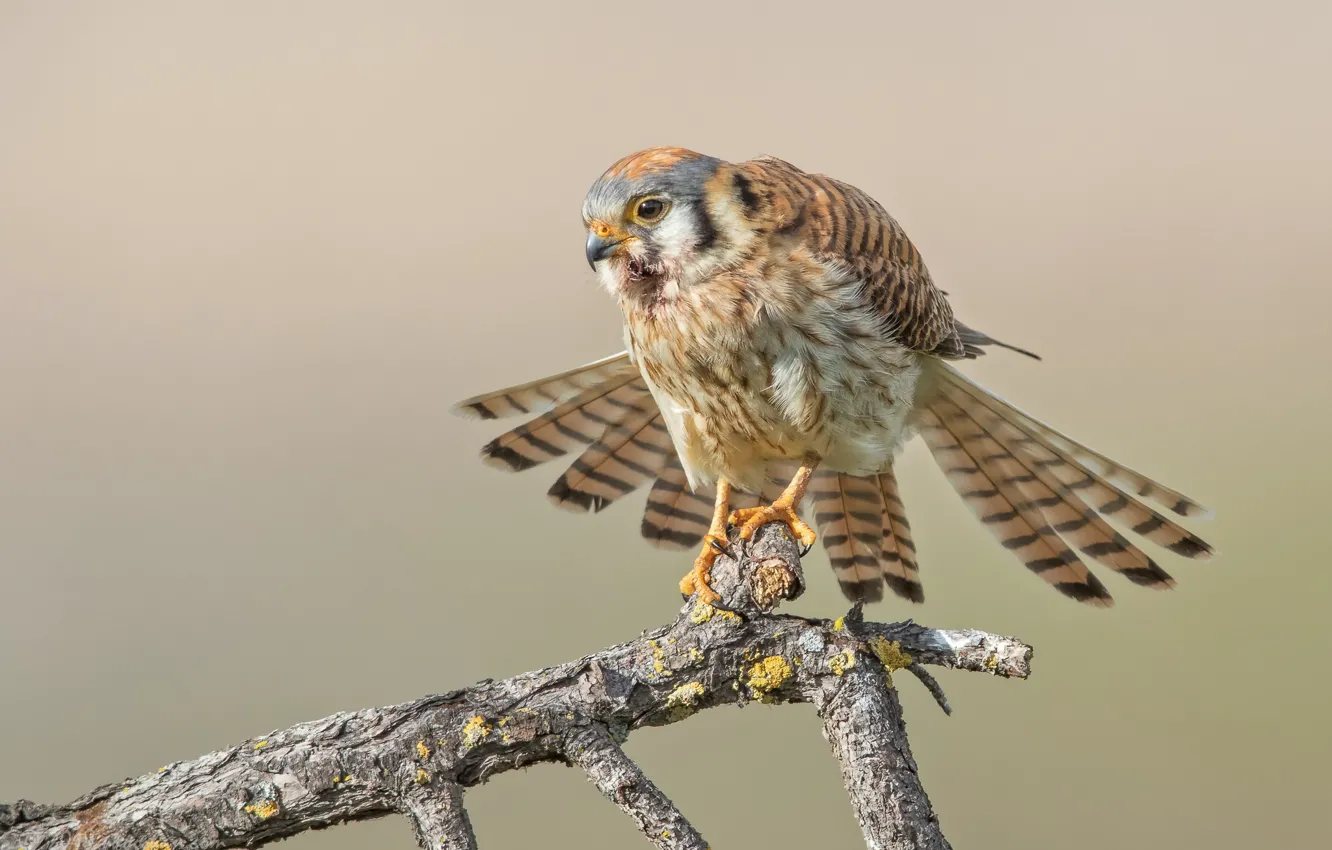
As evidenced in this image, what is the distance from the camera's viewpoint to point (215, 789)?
187 centimetres

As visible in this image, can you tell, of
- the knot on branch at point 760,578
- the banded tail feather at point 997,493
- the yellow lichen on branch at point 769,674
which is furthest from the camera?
the banded tail feather at point 997,493

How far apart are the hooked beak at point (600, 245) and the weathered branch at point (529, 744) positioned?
3.23 feet

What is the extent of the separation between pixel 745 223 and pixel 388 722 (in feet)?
4.37

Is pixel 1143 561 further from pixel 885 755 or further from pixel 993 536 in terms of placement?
pixel 885 755

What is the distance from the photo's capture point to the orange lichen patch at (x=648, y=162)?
2.57 m

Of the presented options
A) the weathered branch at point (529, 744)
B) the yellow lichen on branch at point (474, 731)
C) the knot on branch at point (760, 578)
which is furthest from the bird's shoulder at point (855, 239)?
the yellow lichen on branch at point (474, 731)

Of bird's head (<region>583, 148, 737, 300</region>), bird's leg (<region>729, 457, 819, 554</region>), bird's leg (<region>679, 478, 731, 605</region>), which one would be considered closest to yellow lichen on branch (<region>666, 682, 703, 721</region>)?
bird's leg (<region>679, 478, 731, 605</region>)

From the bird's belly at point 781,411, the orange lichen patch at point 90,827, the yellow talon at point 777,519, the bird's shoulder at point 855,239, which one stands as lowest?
the orange lichen patch at point 90,827

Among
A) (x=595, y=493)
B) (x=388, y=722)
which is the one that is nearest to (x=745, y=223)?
(x=595, y=493)

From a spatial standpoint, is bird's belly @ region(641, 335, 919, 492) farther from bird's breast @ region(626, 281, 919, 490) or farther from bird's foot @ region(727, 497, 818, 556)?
bird's foot @ region(727, 497, 818, 556)

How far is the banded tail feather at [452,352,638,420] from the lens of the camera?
116 inches

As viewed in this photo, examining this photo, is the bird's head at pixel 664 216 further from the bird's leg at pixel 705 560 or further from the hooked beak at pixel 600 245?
the bird's leg at pixel 705 560

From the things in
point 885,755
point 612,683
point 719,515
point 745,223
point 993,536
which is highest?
point 745,223

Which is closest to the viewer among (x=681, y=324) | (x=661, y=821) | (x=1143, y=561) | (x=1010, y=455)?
(x=661, y=821)
